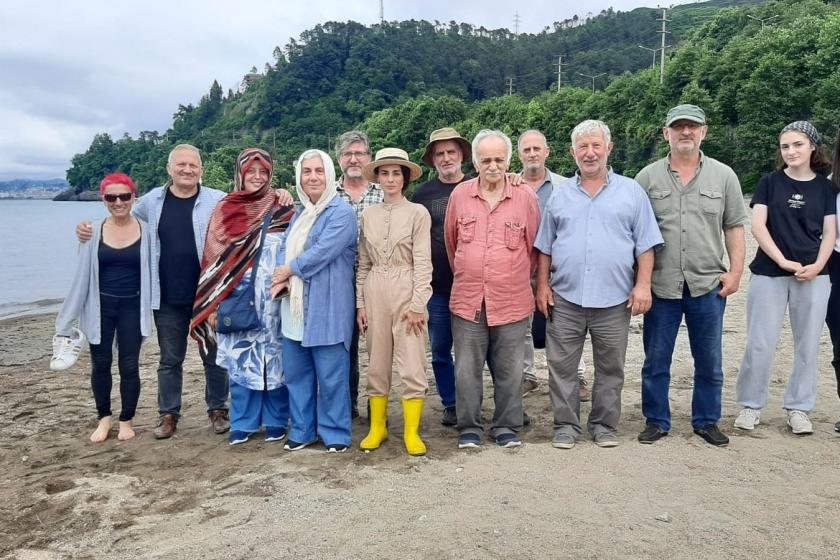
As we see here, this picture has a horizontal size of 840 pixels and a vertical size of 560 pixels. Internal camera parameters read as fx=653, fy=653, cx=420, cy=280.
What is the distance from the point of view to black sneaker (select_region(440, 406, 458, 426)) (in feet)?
16.0

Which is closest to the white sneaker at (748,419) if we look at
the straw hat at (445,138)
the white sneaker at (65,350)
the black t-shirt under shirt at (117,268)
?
the straw hat at (445,138)

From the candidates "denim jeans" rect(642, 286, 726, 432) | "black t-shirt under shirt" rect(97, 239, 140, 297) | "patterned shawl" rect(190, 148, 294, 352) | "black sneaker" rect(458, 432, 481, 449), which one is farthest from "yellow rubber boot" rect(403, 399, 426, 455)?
"black t-shirt under shirt" rect(97, 239, 140, 297)

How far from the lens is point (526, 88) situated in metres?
106

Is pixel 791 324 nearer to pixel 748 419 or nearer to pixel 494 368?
pixel 748 419

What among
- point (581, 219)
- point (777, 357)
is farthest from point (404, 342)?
point (777, 357)

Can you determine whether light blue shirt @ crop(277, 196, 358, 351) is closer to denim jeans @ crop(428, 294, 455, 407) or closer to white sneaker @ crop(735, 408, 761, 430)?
denim jeans @ crop(428, 294, 455, 407)

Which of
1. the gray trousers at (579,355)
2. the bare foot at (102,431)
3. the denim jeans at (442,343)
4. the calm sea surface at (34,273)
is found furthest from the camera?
the calm sea surface at (34,273)

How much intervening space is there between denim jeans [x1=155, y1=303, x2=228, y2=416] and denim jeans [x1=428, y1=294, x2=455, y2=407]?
1600 millimetres

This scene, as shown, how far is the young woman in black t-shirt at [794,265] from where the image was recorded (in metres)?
4.24

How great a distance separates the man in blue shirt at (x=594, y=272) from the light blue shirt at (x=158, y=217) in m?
2.33

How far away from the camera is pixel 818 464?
3.85 metres

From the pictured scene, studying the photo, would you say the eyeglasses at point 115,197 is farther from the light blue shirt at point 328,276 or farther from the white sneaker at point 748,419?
the white sneaker at point 748,419

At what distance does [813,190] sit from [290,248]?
344 centimetres

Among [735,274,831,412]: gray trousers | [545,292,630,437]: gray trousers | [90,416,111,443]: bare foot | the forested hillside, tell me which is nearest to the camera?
[545,292,630,437]: gray trousers
